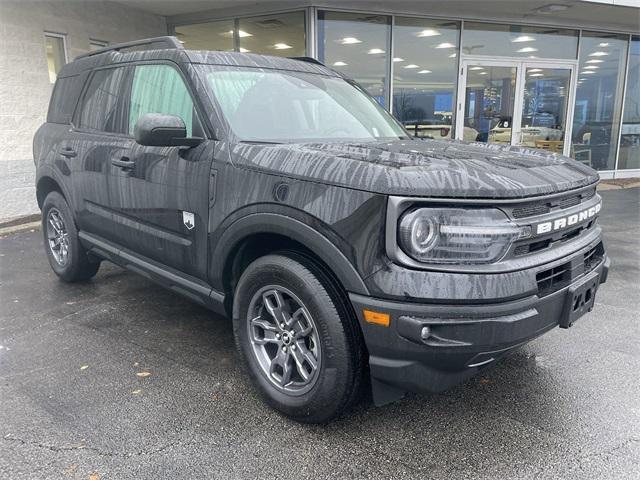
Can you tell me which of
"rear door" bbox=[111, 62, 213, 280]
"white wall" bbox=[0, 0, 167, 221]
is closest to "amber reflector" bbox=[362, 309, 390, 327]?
"rear door" bbox=[111, 62, 213, 280]

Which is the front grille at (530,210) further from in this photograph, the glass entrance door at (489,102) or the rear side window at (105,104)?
the glass entrance door at (489,102)

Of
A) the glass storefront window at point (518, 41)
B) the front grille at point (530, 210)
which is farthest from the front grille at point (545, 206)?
the glass storefront window at point (518, 41)

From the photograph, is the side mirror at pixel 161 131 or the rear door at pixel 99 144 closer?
the side mirror at pixel 161 131

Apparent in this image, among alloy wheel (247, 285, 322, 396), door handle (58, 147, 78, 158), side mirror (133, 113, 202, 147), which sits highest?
side mirror (133, 113, 202, 147)

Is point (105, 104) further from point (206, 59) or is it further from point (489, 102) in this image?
point (489, 102)

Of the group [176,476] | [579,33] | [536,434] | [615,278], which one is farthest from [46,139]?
[579,33]

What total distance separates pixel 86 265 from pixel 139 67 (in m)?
1.99

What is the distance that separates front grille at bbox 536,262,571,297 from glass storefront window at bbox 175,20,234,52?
8.86m

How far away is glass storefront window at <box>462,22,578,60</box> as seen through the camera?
10539 mm

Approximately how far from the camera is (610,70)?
12.3 m

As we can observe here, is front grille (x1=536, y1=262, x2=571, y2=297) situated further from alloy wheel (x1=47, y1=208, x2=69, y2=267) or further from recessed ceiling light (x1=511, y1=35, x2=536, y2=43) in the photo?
recessed ceiling light (x1=511, y1=35, x2=536, y2=43)

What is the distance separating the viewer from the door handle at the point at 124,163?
3.55 metres

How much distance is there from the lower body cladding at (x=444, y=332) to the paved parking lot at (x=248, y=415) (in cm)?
41

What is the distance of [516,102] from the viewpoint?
11203mm
